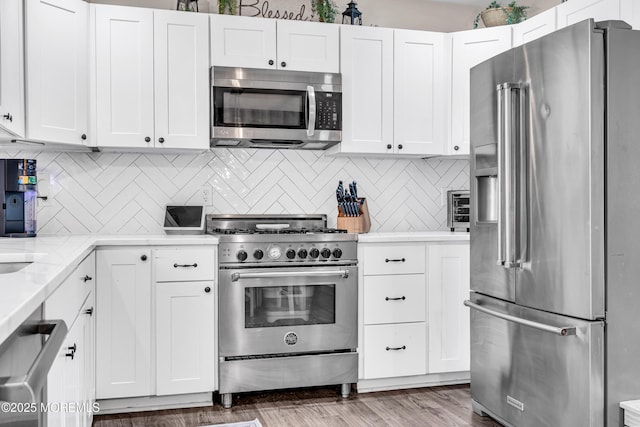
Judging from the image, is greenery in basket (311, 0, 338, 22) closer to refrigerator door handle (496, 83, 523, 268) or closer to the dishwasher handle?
refrigerator door handle (496, 83, 523, 268)

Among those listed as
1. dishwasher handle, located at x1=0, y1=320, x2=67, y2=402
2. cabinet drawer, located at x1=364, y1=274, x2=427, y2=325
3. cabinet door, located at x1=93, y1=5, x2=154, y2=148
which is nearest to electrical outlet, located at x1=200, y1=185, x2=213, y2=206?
cabinet door, located at x1=93, y1=5, x2=154, y2=148

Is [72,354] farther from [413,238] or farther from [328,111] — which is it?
[328,111]

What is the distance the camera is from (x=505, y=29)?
373 centimetres

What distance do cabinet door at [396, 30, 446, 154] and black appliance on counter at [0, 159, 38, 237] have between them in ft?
7.28

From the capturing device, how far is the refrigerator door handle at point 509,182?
8.20ft

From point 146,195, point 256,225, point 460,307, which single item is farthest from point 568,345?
point 146,195

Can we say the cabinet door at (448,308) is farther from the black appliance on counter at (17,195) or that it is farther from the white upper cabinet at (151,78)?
the black appliance on counter at (17,195)

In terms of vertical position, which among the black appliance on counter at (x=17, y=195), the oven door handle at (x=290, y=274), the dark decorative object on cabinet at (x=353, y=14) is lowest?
the oven door handle at (x=290, y=274)

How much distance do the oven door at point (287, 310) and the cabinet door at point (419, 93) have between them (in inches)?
41.3

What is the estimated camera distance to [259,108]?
350cm

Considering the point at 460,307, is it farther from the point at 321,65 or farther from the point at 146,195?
the point at 146,195

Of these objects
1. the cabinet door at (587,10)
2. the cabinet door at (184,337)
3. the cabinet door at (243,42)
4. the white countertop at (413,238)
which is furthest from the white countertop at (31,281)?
the cabinet door at (587,10)

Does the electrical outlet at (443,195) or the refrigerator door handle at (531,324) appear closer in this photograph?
the refrigerator door handle at (531,324)

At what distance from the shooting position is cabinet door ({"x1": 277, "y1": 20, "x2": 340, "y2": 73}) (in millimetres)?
3545
